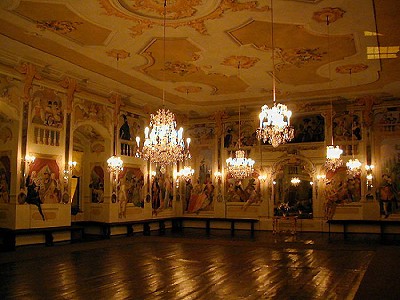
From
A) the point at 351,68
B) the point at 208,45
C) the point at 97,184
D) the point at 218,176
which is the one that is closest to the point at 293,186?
the point at 218,176

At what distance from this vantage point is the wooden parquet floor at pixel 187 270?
6.94 meters

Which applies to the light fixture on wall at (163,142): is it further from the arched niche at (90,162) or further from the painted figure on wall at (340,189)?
the painted figure on wall at (340,189)

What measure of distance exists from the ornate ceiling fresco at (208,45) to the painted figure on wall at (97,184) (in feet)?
9.96

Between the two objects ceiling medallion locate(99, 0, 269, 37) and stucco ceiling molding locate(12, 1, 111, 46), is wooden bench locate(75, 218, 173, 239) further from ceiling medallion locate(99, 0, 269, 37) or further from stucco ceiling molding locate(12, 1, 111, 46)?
ceiling medallion locate(99, 0, 269, 37)

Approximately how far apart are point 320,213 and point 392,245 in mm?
4477

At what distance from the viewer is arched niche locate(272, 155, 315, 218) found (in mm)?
17844

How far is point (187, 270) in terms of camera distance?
8984mm

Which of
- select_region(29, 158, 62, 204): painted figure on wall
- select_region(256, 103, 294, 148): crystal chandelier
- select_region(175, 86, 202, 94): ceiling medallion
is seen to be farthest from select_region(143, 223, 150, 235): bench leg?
select_region(256, 103, 294, 148): crystal chandelier

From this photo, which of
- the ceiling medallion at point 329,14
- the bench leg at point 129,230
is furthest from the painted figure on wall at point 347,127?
the bench leg at point 129,230

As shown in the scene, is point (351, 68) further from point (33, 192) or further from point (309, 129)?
point (33, 192)

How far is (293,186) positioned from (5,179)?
1127cm

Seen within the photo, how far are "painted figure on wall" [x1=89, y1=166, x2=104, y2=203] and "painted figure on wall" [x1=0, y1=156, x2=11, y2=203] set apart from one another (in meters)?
4.11

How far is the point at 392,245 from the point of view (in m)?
13.2

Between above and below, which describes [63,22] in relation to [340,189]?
above
